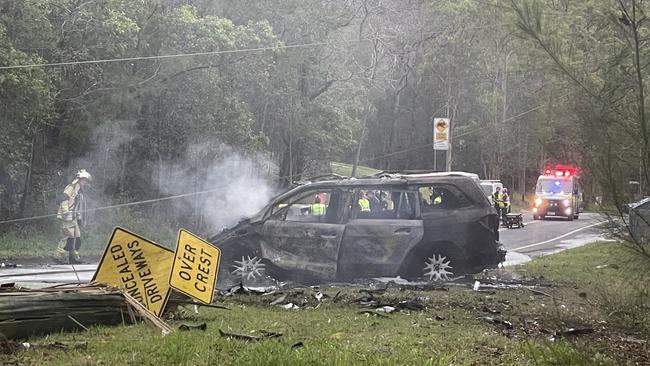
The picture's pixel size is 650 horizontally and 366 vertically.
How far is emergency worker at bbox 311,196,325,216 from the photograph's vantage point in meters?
12.4

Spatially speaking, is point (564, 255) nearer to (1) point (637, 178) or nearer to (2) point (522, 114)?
(1) point (637, 178)

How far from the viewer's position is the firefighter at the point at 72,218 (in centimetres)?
1534

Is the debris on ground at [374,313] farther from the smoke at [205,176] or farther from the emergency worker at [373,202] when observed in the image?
the smoke at [205,176]

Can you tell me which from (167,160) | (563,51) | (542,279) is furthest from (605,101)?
(167,160)

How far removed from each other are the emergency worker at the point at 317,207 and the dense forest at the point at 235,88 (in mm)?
4013

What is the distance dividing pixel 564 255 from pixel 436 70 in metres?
38.0

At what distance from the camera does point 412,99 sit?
60969 millimetres

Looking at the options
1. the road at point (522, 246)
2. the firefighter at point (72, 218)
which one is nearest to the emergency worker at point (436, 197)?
the road at point (522, 246)

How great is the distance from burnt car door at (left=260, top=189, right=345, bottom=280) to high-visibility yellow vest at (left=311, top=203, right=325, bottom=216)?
17 centimetres

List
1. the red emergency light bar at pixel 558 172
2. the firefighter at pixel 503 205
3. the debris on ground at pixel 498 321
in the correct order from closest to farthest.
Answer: the debris on ground at pixel 498 321 < the firefighter at pixel 503 205 < the red emergency light bar at pixel 558 172

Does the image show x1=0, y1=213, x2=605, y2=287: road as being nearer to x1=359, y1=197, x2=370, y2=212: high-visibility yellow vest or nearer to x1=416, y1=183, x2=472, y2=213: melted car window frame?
x1=416, y1=183, x2=472, y2=213: melted car window frame

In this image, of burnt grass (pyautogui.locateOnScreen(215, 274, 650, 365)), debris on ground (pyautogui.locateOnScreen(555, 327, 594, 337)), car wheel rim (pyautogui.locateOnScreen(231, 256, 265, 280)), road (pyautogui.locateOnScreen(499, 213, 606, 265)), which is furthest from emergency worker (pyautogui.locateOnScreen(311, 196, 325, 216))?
debris on ground (pyautogui.locateOnScreen(555, 327, 594, 337))

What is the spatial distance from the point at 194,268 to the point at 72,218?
8591mm

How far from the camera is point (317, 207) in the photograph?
12492 millimetres
